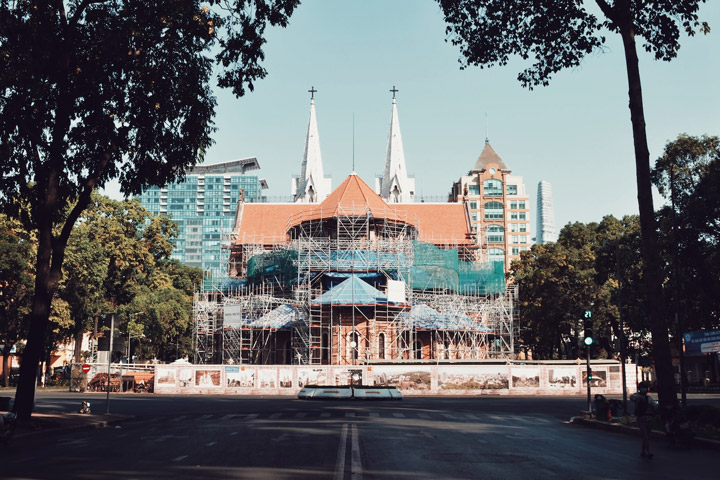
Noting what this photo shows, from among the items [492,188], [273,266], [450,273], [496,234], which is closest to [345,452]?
[273,266]

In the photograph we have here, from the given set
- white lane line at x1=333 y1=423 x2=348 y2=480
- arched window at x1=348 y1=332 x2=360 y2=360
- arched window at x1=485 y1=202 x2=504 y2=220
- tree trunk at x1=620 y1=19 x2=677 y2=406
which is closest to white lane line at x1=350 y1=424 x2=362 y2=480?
white lane line at x1=333 y1=423 x2=348 y2=480

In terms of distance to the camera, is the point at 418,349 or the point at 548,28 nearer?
the point at 548,28

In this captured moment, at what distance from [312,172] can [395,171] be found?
12428 millimetres

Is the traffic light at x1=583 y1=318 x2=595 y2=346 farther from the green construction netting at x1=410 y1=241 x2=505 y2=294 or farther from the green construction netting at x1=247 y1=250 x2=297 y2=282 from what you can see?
the green construction netting at x1=410 y1=241 x2=505 y2=294

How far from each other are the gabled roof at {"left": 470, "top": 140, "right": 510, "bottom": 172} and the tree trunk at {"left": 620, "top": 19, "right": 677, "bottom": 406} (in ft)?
489

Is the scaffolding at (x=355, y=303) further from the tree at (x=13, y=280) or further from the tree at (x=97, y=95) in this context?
the tree at (x=97, y=95)

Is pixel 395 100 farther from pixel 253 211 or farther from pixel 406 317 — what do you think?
pixel 406 317

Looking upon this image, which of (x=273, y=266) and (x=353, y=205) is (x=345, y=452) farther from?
(x=353, y=205)

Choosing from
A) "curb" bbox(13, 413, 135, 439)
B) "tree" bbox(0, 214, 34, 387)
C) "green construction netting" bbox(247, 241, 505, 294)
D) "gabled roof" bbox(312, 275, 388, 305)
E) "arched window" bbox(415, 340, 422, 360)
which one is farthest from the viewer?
"green construction netting" bbox(247, 241, 505, 294)

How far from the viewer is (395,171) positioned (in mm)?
110312

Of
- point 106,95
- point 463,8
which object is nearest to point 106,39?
point 106,95

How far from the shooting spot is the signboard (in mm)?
39112

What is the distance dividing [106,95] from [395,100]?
→ 94958mm

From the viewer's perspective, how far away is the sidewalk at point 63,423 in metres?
18.1
